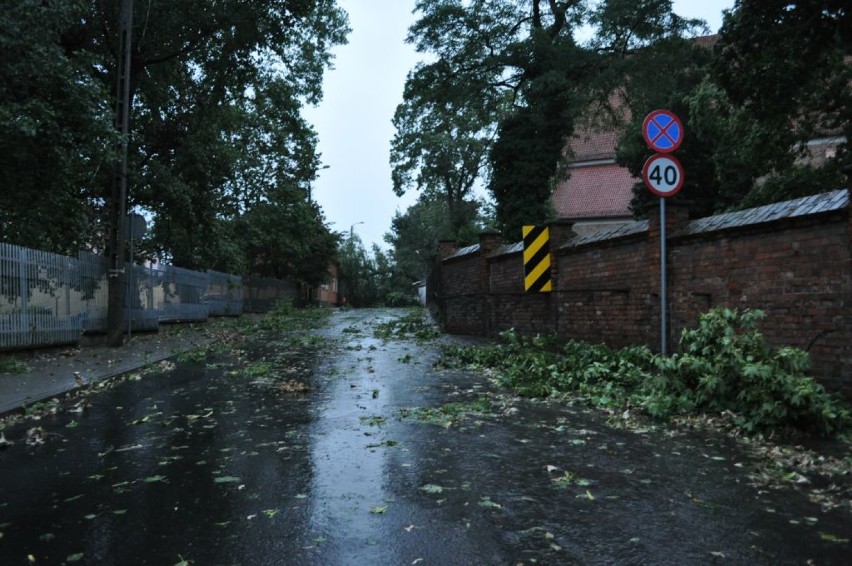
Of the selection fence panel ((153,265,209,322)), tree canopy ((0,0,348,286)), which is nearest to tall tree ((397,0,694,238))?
tree canopy ((0,0,348,286))

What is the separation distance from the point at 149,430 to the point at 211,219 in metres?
13.8

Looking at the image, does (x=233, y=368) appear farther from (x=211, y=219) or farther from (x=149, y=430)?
(x=211, y=219)

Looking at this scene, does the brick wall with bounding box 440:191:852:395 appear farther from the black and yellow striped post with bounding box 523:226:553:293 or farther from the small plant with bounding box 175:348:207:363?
the small plant with bounding box 175:348:207:363

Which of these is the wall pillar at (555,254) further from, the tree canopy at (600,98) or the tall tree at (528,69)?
the tall tree at (528,69)

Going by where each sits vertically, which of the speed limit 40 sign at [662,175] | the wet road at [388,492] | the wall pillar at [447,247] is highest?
the wall pillar at [447,247]

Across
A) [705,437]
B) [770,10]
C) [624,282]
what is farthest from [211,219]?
[705,437]

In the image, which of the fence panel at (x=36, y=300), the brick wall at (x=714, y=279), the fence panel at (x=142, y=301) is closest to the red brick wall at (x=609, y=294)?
the brick wall at (x=714, y=279)

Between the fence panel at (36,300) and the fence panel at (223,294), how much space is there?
12434 millimetres

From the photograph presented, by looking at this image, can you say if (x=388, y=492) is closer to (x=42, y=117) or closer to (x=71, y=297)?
(x=42, y=117)

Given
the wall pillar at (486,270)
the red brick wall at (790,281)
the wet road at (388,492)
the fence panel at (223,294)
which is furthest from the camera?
the fence panel at (223,294)

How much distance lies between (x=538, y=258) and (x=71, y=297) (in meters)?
10.4

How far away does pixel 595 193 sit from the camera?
4009cm

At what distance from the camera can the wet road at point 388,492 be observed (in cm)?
304

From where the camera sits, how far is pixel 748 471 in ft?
14.1
